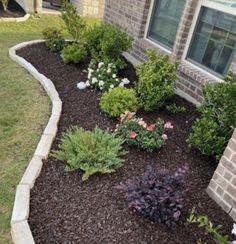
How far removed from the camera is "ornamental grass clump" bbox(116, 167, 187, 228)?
9.32 feet

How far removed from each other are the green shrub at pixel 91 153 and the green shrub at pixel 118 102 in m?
0.71

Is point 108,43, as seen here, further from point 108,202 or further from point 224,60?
point 108,202

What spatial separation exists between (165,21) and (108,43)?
4.04 feet

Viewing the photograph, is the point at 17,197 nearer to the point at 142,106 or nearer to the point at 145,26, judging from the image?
the point at 142,106

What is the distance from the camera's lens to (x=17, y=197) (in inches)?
121

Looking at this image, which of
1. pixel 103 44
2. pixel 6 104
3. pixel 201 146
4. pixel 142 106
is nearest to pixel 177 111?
pixel 142 106

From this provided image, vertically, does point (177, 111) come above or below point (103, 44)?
below

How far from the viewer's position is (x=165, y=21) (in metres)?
5.98

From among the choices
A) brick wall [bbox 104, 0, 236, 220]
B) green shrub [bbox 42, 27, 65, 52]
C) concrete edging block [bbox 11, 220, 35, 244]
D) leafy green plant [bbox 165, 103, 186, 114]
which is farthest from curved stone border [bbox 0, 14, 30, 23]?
concrete edging block [bbox 11, 220, 35, 244]

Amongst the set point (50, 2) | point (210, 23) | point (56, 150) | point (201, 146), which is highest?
point (210, 23)

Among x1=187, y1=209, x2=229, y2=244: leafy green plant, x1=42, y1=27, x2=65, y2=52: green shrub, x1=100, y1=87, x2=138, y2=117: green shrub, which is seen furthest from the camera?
x1=42, y1=27, x2=65, y2=52: green shrub

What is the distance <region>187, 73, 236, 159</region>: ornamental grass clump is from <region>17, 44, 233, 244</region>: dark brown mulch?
0.86 feet

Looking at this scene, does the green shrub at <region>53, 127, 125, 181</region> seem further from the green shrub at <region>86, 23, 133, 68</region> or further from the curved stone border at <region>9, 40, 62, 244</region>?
the green shrub at <region>86, 23, 133, 68</region>

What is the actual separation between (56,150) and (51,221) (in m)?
1.09
